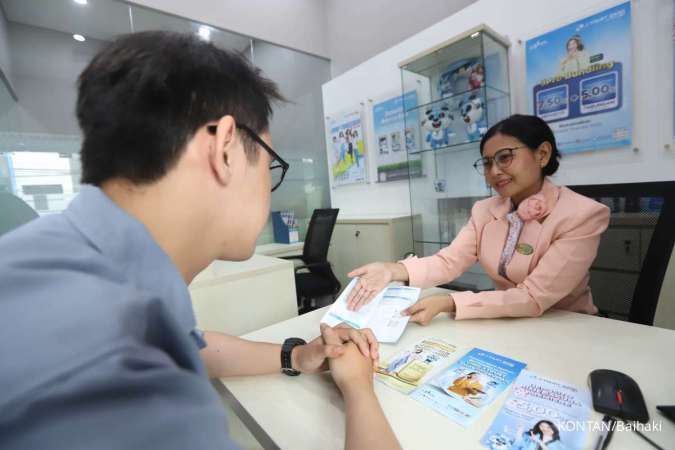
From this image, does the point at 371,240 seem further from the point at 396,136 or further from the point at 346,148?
the point at 346,148

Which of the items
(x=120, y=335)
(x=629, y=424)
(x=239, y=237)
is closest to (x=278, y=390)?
(x=239, y=237)

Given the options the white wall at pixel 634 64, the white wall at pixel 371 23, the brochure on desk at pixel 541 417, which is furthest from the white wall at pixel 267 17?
the brochure on desk at pixel 541 417

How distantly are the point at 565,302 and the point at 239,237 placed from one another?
1099 millimetres

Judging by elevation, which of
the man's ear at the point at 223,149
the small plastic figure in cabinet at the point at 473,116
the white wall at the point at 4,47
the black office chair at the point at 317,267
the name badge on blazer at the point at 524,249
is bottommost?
the black office chair at the point at 317,267

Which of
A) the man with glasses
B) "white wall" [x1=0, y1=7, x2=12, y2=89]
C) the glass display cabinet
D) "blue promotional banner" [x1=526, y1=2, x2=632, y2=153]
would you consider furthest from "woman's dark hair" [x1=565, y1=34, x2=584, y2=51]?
"white wall" [x1=0, y1=7, x2=12, y2=89]

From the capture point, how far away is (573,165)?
1.80 meters

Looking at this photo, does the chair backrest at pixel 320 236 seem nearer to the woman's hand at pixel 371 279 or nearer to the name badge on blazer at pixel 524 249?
the woman's hand at pixel 371 279

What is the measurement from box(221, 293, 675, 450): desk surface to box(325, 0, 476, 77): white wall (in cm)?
259

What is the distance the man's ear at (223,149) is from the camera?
461mm

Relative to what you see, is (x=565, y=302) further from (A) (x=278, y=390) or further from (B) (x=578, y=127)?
(B) (x=578, y=127)

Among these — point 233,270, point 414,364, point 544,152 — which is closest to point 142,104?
point 414,364

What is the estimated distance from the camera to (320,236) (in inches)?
98.5

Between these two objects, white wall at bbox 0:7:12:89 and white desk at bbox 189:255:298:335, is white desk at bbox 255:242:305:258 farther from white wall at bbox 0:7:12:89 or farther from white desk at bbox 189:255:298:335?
white wall at bbox 0:7:12:89

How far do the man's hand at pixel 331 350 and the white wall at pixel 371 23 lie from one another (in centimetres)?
278
